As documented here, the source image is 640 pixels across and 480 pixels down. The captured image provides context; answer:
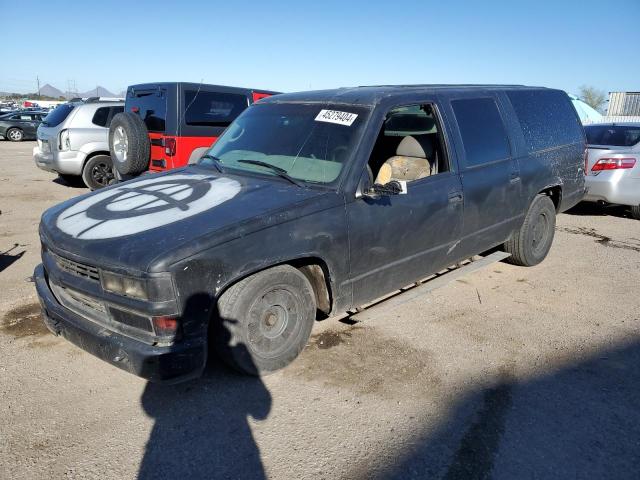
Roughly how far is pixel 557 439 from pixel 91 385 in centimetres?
278

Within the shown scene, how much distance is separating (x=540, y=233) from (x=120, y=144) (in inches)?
214

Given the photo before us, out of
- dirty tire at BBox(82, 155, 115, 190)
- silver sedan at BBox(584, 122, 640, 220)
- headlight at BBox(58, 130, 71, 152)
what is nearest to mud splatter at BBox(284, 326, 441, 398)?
silver sedan at BBox(584, 122, 640, 220)

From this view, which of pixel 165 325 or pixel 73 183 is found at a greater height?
pixel 165 325

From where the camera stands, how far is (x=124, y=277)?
2.68m

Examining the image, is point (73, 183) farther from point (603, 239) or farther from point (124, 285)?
point (603, 239)

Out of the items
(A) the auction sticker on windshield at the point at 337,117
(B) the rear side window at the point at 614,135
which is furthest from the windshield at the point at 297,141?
(B) the rear side window at the point at 614,135

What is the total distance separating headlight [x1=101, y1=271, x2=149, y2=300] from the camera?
264 centimetres

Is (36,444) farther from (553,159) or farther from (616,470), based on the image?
(553,159)

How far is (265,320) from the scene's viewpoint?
3195 millimetres

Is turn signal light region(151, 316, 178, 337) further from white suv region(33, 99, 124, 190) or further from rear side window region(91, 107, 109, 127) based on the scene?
rear side window region(91, 107, 109, 127)

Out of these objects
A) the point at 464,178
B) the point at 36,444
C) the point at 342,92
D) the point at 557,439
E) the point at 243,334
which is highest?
the point at 342,92

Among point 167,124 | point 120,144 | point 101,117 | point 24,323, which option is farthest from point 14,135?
point 24,323

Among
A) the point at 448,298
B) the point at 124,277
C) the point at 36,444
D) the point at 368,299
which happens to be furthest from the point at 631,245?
the point at 36,444

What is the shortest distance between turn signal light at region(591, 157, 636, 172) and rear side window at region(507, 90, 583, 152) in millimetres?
2014
